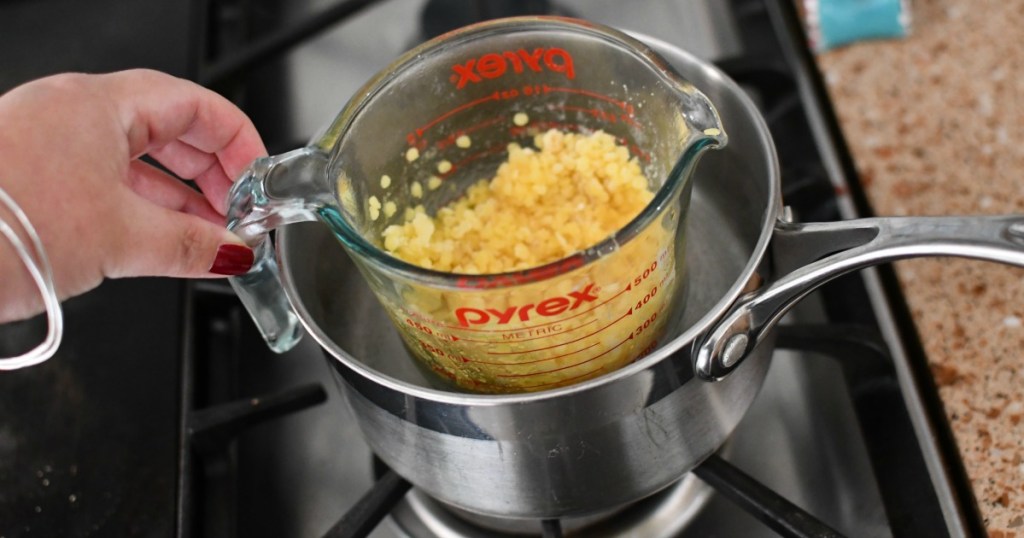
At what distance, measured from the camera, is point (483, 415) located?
43 centimetres

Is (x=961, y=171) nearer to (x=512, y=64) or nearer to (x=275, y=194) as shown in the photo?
(x=512, y=64)

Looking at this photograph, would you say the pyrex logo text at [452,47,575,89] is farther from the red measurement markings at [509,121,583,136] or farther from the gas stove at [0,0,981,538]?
the gas stove at [0,0,981,538]

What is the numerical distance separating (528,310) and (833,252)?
0.15 metres

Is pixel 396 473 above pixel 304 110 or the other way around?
the other way around

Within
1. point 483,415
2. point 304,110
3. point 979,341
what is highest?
point 304,110

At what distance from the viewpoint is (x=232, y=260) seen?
0.47 metres

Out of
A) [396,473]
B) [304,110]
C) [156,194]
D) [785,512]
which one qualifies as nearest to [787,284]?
[785,512]

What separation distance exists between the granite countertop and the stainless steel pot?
0.44ft

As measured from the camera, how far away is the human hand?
41cm

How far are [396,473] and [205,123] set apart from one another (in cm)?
22

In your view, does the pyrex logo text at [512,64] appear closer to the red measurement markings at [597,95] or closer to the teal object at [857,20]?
the red measurement markings at [597,95]

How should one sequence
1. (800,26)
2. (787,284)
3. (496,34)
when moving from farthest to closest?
1. (800,26)
2. (496,34)
3. (787,284)

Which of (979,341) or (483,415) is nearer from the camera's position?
(483,415)

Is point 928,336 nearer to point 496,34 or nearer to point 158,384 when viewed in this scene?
point 496,34
